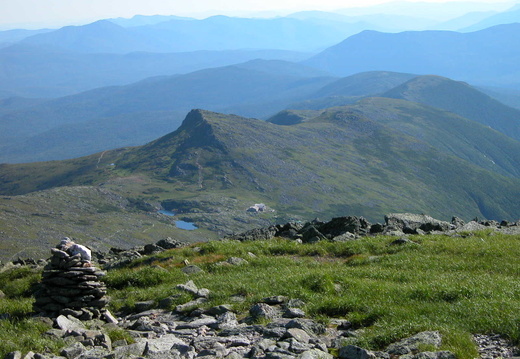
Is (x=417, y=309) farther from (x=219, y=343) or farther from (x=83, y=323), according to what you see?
(x=83, y=323)

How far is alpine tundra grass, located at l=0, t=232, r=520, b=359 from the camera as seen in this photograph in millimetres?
14977

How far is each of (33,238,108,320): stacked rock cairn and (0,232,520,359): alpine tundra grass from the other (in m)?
0.90

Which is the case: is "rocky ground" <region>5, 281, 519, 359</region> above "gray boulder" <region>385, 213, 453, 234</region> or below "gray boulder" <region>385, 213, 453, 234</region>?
above

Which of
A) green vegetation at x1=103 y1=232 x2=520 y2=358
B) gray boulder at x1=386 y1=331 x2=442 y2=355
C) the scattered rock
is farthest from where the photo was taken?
the scattered rock

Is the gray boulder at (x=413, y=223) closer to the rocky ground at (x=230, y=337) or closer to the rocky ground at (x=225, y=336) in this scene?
the rocky ground at (x=225, y=336)

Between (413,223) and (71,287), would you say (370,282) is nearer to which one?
(71,287)

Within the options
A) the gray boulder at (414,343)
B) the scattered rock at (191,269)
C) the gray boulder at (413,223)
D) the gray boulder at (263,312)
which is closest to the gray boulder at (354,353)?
the gray boulder at (414,343)

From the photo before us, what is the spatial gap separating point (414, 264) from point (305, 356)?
11.9 m

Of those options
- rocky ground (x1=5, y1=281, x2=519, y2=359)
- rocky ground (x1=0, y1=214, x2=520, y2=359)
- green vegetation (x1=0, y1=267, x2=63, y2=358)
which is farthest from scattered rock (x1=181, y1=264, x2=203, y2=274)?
green vegetation (x1=0, y1=267, x2=63, y2=358)

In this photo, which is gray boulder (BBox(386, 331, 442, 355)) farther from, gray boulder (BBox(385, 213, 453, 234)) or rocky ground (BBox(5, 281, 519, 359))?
gray boulder (BBox(385, 213, 453, 234))

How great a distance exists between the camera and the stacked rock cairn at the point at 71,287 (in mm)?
18078

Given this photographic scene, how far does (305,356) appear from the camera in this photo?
1308 cm

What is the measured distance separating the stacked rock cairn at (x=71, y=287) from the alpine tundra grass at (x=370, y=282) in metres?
0.90

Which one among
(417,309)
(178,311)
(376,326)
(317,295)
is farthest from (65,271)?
(417,309)
